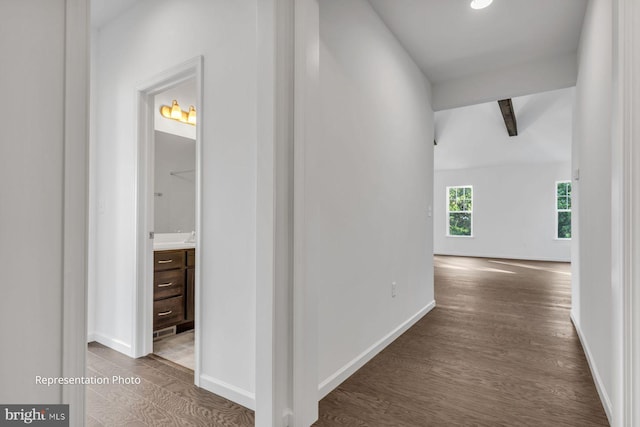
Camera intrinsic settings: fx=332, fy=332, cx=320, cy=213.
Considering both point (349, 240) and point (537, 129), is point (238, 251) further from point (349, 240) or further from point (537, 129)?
point (537, 129)

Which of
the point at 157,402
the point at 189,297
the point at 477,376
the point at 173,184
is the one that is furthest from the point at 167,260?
the point at 477,376

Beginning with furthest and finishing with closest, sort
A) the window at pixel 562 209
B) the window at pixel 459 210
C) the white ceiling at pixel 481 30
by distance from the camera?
the window at pixel 459 210
the window at pixel 562 209
the white ceiling at pixel 481 30

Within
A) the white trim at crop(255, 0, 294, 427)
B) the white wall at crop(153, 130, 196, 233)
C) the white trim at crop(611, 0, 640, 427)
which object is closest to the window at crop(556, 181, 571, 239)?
the white trim at crop(611, 0, 640, 427)

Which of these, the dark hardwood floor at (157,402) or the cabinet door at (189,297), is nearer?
the dark hardwood floor at (157,402)

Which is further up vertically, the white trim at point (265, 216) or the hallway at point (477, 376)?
the white trim at point (265, 216)

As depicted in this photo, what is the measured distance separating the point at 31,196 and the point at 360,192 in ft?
6.16

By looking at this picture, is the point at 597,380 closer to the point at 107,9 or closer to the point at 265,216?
the point at 265,216

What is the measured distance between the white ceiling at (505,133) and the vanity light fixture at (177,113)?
558cm

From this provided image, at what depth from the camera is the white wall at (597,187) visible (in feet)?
5.64

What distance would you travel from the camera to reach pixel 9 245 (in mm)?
769

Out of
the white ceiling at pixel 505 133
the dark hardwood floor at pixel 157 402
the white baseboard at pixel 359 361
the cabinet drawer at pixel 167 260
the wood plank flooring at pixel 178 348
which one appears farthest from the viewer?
the white ceiling at pixel 505 133

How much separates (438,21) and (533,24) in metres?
0.82

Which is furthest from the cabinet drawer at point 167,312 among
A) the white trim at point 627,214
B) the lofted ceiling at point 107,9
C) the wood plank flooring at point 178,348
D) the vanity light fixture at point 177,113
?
the white trim at point 627,214

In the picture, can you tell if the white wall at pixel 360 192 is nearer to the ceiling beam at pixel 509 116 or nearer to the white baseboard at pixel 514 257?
the ceiling beam at pixel 509 116
